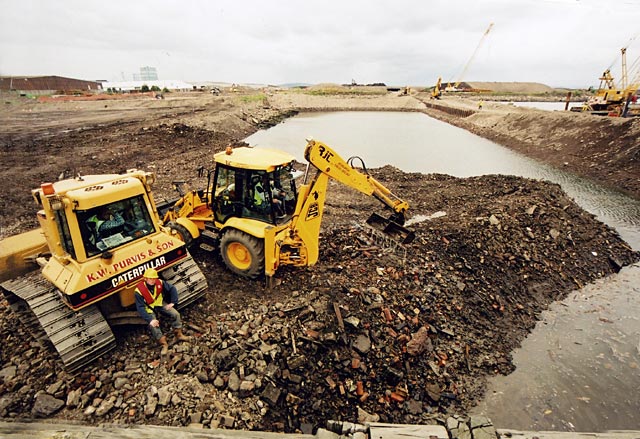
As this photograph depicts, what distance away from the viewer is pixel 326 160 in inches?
231

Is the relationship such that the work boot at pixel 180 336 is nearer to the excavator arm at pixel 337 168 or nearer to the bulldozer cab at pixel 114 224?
the bulldozer cab at pixel 114 224

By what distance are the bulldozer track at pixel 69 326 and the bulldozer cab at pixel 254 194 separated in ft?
9.00

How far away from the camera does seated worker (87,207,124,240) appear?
4328 millimetres

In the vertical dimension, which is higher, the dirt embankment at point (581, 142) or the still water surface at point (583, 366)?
the dirt embankment at point (581, 142)

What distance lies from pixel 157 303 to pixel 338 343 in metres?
2.70

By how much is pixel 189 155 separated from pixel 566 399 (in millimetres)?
16851

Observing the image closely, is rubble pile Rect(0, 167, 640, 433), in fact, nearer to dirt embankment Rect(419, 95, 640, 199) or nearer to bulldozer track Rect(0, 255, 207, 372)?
bulldozer track Rect(0, 255, 207, 372)

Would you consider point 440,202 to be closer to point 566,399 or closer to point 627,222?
point 627,222

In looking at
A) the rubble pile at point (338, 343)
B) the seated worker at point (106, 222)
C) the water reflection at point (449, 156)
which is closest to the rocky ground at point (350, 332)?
the rubble pile at point (338, 343)

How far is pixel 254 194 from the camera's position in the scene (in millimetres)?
5969

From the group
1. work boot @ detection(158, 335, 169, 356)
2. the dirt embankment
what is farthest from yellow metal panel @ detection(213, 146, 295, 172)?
the dirt embankment

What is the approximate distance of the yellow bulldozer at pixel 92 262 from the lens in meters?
4.09

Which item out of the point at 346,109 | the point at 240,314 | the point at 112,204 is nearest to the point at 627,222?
the point at 240,314

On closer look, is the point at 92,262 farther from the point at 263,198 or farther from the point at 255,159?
the point at 255,159
